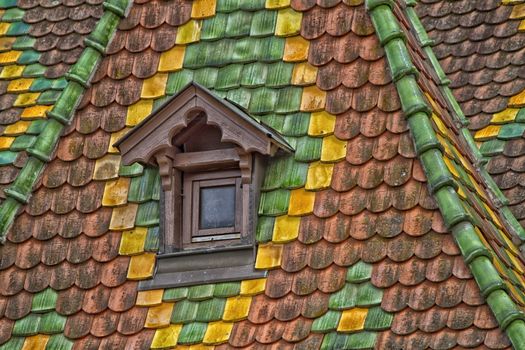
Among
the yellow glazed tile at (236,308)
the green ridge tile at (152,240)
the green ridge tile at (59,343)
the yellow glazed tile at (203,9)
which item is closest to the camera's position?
the yellow glazed tile at (236,308)

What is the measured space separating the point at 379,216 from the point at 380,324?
102 centimetres

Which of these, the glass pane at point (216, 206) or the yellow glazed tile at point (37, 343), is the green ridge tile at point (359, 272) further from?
the yellow glazed tile at point (37, 343)

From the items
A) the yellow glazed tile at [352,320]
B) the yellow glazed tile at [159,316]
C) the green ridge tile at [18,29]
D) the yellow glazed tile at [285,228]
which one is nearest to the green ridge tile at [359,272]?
the yellow glazed tile at [352,320]

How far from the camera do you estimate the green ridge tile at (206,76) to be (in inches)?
757

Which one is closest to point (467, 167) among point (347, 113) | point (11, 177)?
point (347, 113)

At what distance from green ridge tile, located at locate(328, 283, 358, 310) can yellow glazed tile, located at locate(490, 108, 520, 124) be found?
11.7 feet

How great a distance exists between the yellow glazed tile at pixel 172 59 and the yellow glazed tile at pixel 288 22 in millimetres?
898

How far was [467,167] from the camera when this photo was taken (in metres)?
19.2

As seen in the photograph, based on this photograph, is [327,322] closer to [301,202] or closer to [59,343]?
[301,202]

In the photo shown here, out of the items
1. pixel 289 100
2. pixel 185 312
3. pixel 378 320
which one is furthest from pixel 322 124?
pixel 378 320

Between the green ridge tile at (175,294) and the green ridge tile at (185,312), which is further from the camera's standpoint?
the green ridge tile at (175,294)

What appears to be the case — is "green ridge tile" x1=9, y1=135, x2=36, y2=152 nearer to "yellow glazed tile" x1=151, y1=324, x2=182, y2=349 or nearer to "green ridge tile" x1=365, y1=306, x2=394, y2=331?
"yellow glazed tile" x1=151, y1=324, x2=182, y2=349

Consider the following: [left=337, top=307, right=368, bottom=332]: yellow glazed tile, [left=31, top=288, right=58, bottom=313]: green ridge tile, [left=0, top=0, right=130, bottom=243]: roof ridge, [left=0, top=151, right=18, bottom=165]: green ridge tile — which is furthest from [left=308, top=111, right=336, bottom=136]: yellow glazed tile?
[left=0, top=151, right=18, bottom=165]: green ridge tile

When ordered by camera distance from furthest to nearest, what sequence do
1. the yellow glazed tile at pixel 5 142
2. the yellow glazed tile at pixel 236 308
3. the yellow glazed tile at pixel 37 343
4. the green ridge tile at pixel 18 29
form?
the green ridge tile at pixel 18 29 < the yellow glazed tile at pixel 5 142 < the yellow glazed tile at pixel 37 343 < the yellow glazed tile at pixel 236 308
